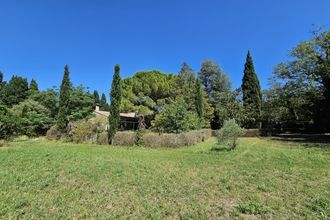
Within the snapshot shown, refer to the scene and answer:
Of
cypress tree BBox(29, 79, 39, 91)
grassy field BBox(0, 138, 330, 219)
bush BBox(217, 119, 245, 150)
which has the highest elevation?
cypress tree BBox(29, 79, 39, 91)

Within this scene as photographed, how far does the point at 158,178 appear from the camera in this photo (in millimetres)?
5754

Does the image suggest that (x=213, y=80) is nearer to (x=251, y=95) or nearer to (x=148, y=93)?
(x=251, y=95)

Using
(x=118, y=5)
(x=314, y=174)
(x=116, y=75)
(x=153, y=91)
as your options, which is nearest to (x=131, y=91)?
(x=153, y=91)

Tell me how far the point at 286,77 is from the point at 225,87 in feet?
35.0

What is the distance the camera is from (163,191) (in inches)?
189

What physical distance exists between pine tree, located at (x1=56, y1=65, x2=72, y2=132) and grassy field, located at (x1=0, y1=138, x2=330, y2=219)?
42.8 ft

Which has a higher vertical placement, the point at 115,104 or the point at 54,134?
the point at 115,104

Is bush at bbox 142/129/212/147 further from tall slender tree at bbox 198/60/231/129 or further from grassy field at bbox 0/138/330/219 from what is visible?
tall slender tree at bbox 198/60/231/129

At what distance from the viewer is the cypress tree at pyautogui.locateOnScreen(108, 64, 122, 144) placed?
15602 mm

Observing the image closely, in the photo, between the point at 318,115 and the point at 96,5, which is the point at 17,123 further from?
the point at 318,115

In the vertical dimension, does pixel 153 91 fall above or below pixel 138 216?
above

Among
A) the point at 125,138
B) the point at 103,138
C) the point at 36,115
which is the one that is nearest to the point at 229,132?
the point at 125,138

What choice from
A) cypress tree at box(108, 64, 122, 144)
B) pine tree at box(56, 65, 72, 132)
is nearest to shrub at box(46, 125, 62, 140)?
pine tree at box(56, 65, 72, 132)

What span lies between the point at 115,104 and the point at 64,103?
713 cm
